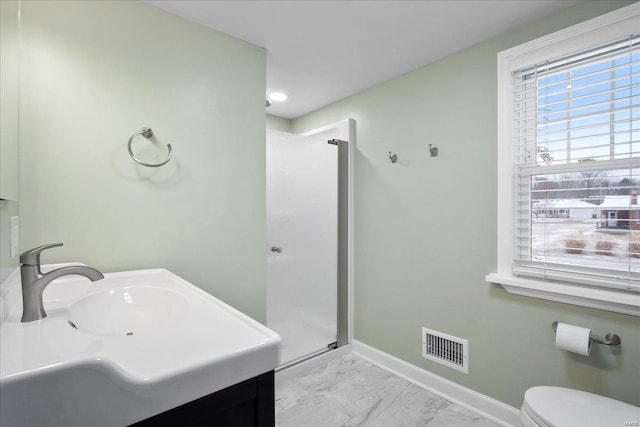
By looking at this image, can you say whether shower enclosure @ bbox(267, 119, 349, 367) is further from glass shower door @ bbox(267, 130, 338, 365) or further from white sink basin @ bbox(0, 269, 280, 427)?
white sink basin @ bbox(0, 269, 280, 427)

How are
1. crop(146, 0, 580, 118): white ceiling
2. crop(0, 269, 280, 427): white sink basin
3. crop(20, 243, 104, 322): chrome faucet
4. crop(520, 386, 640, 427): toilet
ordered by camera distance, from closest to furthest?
1. crop(0, 269, 280, 427): white sink basin
2. crop(20, 243, 104, 322): chrome faucet
3. crop(520, 386, 640, 427): toilet
4. crop(146, 0, 580, 118): white ceiling

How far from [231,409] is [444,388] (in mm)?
1886

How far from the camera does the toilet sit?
113 centimetres

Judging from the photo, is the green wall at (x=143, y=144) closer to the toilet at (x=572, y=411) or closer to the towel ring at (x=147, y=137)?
the towel ring at (x=147, y=137)

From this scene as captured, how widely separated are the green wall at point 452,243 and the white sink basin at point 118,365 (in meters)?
1.61

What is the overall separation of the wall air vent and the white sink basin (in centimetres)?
170

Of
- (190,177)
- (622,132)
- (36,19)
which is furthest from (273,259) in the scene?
(622,132)

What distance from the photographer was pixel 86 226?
138 centimetres

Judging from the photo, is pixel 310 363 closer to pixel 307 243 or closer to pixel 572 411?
pixel 307 243

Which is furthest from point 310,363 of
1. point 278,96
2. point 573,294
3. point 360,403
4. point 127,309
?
point 278,96

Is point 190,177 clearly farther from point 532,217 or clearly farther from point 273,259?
point 532,217

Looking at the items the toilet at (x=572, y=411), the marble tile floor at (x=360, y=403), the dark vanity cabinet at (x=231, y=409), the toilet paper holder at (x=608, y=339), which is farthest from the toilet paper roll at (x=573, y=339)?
the dark vanity cabinet at (x=231, y=409)

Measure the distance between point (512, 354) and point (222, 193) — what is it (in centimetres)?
189

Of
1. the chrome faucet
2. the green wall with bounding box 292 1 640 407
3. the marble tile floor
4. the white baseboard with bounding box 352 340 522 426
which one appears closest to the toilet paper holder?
the green wall with bounding box 292 1 640 407
